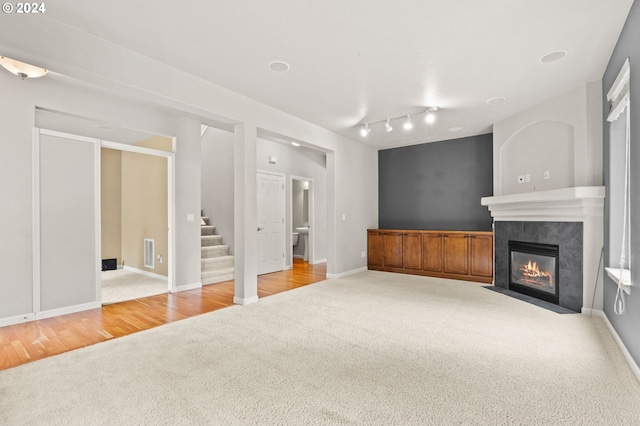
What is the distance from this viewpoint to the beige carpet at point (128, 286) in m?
4.77

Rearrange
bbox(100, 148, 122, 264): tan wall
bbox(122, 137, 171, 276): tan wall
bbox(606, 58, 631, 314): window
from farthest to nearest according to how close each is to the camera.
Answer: bbox(100, 148, 122, 264): tan wall
bbox(122, 137, 171, 276): tan wall
bbox(606, 58, 631, 314): window

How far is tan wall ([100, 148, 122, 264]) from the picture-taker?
22.8ft

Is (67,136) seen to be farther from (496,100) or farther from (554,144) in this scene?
(554,144)

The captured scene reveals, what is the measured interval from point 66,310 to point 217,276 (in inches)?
88.5

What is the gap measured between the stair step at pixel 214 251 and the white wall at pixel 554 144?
506cm

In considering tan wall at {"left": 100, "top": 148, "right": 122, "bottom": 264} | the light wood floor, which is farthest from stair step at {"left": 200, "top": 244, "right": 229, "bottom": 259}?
tan wall at {"left": 100, "top": 148, "right": 122, "bottom": 264}

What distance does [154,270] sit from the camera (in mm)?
6066

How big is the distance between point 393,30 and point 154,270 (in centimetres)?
563

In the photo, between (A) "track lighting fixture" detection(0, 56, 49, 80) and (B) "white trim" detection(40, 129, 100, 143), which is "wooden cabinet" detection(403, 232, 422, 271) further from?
(A) "track lighting fixture" detection(0, 56, 49, 80)

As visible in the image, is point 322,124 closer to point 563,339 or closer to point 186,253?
point 186,253

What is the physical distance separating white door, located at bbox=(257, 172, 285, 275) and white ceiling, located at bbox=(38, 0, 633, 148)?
2.64 meters

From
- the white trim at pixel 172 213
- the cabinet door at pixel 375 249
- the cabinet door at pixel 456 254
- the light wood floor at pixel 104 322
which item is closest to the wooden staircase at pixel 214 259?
the light wood floor at pixel 104 322

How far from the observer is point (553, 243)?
4.28 m

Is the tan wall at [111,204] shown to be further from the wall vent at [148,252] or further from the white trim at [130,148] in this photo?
the white trim at [130,148]
